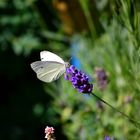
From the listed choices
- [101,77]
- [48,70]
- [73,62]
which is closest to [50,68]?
[48,70]

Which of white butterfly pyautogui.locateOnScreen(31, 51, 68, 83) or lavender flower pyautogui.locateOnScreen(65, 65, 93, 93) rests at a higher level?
white butterfly pyautogui.locateOnScreen(31, 51, 68, 83)

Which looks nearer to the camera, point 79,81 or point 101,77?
point 79,81

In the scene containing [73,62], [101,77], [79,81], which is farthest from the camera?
[73,62]

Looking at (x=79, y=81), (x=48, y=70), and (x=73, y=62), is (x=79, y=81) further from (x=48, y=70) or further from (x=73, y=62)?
(x=73, y=62)

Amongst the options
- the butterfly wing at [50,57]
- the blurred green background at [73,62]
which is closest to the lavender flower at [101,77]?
the blurred green background at [73,62]

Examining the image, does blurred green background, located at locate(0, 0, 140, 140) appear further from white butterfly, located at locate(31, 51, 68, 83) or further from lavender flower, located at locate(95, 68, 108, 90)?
white butterfly, located at locate(31, 51, 68, 83)

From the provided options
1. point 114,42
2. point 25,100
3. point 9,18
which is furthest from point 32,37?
point 114,42

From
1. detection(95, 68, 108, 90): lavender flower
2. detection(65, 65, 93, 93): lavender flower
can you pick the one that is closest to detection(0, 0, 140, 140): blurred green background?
detection(95, 68, 108, 90): lavender flower

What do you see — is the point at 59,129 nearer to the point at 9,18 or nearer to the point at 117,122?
the point at 9,18
